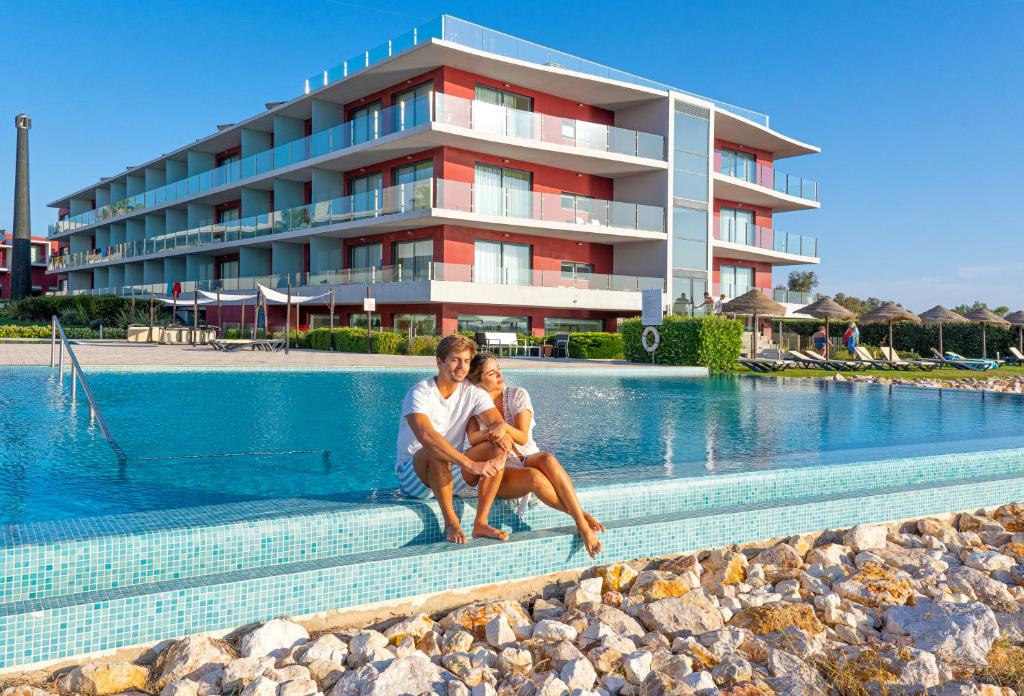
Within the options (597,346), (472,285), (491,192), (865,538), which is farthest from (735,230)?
(865,538)

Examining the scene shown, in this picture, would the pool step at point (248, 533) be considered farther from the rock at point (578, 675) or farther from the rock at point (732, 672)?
the rock at point (732, 672)

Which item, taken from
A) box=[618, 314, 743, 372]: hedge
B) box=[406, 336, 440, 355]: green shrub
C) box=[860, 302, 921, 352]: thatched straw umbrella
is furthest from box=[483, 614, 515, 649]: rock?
box=[860, 302, 921, 352]: thatched straw umbrella

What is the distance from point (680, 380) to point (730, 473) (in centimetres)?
1210

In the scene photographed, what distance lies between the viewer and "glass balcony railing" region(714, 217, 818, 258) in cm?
3311

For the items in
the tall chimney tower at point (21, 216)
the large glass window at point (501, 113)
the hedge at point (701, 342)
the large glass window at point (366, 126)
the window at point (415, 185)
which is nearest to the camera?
the hedge at point (701, 342)

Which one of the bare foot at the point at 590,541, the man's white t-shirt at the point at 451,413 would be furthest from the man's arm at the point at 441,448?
the bare foot at the point at 590,541

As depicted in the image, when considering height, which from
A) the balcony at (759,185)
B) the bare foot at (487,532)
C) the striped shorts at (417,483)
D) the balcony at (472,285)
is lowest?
the bare foot at (487,532)

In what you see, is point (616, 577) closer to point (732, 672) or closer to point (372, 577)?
point (732, 672)

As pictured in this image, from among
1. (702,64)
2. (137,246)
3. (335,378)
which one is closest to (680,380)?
(335,378)

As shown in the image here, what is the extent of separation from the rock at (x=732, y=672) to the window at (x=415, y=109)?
23685 mm

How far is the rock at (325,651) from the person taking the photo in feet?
9.84

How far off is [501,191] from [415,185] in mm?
3123

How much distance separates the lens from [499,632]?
3.25 meters

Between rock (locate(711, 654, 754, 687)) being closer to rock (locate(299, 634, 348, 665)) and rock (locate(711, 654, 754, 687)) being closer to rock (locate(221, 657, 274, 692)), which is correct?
rock (locate(299, 634, 348, 665))
